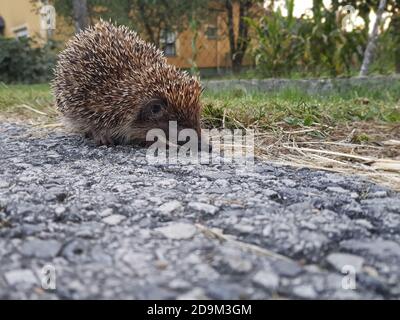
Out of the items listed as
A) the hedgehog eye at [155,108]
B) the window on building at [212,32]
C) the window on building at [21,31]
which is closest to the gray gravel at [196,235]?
the hedgehog eye at [155,108]

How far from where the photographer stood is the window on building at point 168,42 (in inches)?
555

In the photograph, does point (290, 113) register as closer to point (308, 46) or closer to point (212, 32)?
point (308, 46)

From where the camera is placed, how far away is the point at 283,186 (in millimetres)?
2242

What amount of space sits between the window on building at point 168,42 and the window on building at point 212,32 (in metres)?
1.07

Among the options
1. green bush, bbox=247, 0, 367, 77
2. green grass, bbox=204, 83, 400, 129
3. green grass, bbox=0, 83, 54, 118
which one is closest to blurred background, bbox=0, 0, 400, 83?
green bush, bbox=247, 0, 367, 77

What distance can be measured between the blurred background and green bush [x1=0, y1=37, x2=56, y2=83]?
0.03m

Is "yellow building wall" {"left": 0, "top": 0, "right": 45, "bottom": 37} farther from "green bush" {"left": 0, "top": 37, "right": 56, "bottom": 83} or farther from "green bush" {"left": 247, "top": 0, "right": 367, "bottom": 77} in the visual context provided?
"green bush" {"left": 247, "top": 0, "right": 367, "bottom": 77}

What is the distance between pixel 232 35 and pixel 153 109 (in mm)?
10898

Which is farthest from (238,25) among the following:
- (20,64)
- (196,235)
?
(196,235)

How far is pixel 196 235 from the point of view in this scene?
158cm

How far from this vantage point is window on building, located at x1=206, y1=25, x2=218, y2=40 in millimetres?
14354

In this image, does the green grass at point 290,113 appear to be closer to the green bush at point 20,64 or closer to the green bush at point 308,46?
the green bush at point 308,46
